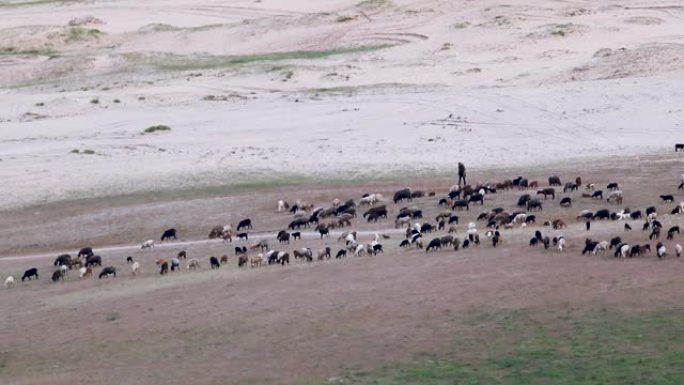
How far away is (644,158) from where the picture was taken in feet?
127

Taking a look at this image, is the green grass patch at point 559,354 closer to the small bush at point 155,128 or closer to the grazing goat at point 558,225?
the grazing goat at point 558,225

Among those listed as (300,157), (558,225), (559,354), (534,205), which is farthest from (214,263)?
(300,157)

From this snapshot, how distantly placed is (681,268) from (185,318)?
791 centimetres

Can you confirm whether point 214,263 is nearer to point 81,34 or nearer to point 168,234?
point 168,234

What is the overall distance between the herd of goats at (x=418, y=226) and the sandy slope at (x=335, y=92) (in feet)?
14.0

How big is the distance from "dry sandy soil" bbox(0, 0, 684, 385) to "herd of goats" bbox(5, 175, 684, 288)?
35cm

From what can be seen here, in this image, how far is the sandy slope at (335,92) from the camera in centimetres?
4041

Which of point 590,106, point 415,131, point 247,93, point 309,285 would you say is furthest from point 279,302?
point 247,93

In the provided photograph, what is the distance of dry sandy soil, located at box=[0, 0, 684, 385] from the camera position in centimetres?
2397

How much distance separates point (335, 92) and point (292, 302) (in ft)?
76.9

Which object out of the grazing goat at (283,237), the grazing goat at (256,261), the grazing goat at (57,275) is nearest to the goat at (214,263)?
the grazing goat at (256,261)

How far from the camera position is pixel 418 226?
31766mm

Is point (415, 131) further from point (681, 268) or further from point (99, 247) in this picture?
point (681, 268)

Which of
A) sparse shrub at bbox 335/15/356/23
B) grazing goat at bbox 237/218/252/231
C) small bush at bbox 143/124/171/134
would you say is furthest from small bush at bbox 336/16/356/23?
grazing goat at bbox 237/218/252/231
